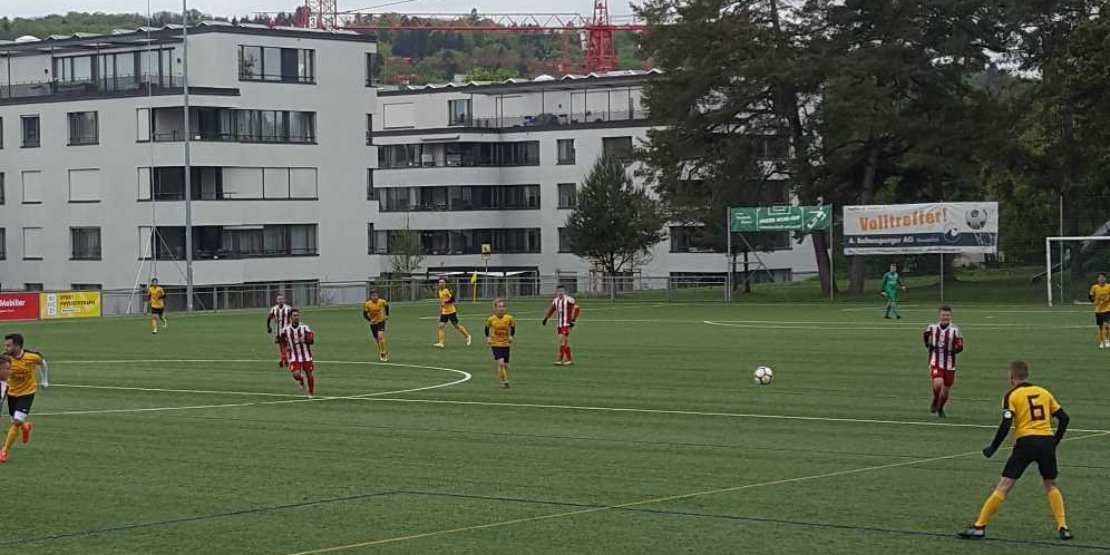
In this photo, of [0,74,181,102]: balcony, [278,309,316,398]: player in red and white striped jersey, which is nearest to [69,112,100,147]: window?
[0,74,181,102]: balcony

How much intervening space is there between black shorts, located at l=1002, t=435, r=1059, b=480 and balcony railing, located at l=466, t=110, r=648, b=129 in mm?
94929

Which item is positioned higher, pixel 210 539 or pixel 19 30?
pixel 19 30

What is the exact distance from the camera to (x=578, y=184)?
114 meters

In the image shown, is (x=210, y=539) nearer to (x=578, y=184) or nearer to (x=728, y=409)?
(x=728, y=409)


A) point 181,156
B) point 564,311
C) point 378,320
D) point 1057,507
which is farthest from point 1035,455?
point 181,156

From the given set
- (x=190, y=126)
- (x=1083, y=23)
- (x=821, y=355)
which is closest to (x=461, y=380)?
(x=821, y=355)

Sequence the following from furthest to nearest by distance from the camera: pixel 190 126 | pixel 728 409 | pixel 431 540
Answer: pixel 190 126
pixel 728 409
pixel 431 540

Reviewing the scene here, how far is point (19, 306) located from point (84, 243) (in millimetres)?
20926

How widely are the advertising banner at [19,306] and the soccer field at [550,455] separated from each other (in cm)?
2612

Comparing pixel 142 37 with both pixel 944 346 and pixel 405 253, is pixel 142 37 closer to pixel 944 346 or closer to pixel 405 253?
pixel 405 253

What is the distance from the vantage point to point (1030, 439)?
15969mm

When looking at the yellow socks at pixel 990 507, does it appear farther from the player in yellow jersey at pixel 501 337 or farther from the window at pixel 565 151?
the window at pixel 565 151

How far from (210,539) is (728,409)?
1428cm

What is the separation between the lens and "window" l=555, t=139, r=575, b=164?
11456cm
